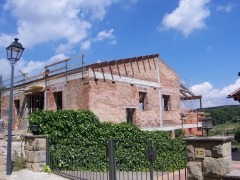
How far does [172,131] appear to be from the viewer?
2008 centimetres

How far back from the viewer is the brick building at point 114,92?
1445 cm

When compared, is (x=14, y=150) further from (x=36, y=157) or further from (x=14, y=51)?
(x=14, y=51)

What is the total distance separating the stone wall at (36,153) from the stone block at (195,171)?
17.9 feet

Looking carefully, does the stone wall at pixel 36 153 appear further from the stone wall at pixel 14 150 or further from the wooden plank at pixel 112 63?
the wooden plank at pixel 112 63

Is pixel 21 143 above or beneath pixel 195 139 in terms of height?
beneath

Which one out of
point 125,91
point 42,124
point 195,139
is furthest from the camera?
point 125,91

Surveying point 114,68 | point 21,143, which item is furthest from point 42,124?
point 114,68

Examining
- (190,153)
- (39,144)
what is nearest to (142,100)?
(39,144)

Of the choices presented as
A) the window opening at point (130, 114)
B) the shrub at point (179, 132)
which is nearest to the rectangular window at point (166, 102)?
the shrub at point (179, 132)

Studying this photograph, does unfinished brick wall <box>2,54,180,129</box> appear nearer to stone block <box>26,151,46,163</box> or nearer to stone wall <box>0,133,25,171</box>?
stone wall <box>0,133,25,171</box>

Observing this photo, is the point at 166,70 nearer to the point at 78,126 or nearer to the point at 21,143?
the point at 78,126

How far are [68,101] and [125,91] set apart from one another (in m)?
3.66

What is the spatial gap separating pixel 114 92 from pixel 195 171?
36.9 feet

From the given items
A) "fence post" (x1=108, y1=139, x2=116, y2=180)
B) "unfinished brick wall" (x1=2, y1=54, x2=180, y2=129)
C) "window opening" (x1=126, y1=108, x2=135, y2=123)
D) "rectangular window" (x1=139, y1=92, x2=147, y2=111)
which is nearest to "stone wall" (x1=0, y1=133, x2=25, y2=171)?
"fence post" (x1=108, y1=139, x2=116, y2=180)
